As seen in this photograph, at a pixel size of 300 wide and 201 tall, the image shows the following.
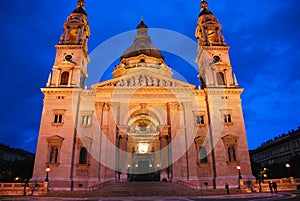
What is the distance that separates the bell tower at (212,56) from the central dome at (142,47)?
512 inches

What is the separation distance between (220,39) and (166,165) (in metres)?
22.7

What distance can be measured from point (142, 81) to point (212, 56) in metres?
12.1

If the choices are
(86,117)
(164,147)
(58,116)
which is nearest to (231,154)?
(164,147)

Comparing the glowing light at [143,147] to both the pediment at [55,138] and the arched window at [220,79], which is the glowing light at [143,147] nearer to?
the pediment at [55,138]

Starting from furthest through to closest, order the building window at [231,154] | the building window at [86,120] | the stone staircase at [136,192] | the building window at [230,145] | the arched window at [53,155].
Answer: the building window at [86,120], the building window at [230,145], the building window at [231,154], the arched window at [53,155], the stone staircase at [136,192]

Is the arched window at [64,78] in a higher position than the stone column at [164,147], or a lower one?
higher

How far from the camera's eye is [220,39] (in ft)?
133

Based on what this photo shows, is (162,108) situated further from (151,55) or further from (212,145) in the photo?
(151,55)

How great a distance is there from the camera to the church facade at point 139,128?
30.5 m

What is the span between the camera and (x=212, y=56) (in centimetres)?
3838

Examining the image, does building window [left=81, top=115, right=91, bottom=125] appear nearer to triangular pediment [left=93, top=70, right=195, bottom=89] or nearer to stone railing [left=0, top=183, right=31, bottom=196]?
triangular pediment [left=93, top=70, right=195, bottom=89]

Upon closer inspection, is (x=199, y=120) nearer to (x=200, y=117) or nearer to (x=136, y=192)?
(x=200, y=117)

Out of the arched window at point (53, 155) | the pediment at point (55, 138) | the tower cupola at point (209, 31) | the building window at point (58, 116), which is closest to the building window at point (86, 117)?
the building window at point (58, 116)

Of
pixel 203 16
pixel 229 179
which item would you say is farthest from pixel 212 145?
pixel 203 16
